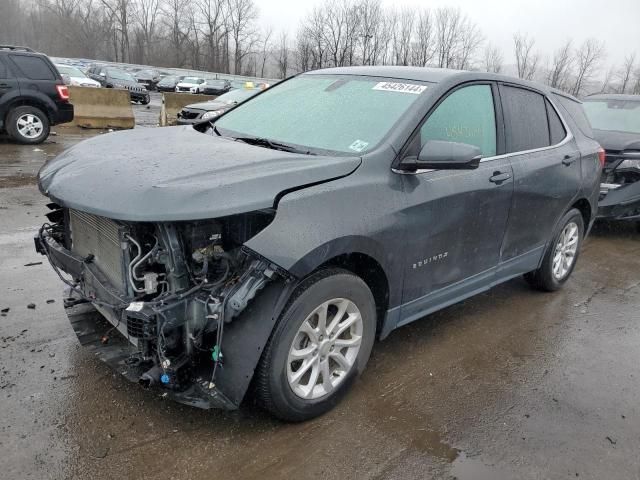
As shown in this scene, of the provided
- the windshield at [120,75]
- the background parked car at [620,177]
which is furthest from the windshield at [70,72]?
the background parked car at [620,177]

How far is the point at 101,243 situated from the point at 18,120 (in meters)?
10.4

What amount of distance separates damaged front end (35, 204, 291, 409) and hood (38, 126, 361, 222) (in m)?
0.16

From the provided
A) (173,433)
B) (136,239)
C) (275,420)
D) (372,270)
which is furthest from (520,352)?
(136,239)

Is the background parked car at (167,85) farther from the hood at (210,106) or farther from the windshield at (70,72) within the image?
the hood at (210,106)

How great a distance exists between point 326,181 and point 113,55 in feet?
280

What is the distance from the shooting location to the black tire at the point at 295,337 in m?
2.56

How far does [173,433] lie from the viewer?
271cm

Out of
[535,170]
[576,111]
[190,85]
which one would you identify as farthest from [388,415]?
[190,85]

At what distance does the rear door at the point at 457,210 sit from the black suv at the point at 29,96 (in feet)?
34.7

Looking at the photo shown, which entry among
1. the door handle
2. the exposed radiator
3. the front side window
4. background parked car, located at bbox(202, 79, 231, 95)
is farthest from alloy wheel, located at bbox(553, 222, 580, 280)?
background parked car, located at bbox(202, 79, 231, 95)

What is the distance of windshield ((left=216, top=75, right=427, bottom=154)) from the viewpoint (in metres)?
3.21

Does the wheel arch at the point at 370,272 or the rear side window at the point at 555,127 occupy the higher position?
the rear side window at the point at 555,127

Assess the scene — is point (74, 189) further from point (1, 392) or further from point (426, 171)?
point (426, 171)

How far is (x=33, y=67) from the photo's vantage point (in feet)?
36.8
